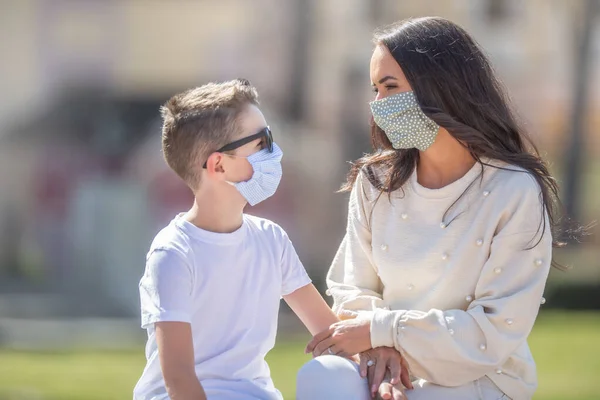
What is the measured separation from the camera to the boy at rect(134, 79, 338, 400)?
3531 mm

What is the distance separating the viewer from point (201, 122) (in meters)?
3.58

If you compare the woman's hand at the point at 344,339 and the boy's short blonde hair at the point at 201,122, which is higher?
the boy's short blonde hair at the point at 201,122

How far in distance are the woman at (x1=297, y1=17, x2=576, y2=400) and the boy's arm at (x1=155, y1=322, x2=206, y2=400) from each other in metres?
0.37

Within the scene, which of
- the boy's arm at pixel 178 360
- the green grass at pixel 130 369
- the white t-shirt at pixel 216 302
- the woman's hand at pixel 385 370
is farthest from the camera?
the green grass at pixel 130 369

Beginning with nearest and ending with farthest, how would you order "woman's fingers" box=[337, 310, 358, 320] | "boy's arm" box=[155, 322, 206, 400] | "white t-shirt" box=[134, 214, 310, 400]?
"boy's arm" box=[155, 322, 206, 400], "white t-shirt" box=[134, 214, 310, 400], "woman's fingers" box=[337, 310, 358, 320]

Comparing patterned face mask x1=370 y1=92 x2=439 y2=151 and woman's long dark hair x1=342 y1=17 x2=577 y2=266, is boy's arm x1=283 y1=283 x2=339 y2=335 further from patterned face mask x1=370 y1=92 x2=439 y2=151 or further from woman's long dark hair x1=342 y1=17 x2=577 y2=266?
woman's long dark hair x1=342 y1=17 x2=577 y2=266

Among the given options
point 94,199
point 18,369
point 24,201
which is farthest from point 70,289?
point 18,369

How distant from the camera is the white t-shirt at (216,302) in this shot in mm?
3451

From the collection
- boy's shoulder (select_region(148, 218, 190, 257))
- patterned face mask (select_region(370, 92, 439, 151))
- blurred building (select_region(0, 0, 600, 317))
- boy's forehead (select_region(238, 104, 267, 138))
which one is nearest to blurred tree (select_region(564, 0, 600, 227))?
blurred building (select_region(0, 0, 600, 317))

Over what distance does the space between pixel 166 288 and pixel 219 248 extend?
0.27m

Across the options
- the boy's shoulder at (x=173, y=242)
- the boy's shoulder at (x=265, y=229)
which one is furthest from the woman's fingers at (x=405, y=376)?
the boy's shoulder at (x=173, y=242)

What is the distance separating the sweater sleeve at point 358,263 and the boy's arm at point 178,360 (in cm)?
77

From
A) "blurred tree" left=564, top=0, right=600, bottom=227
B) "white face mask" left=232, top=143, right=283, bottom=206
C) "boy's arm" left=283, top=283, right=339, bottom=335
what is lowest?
"blurred tree" left=564, top=0, right=600, bottom=227

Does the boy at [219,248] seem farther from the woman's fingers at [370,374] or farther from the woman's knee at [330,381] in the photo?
the woman's fingers at [370,374]
